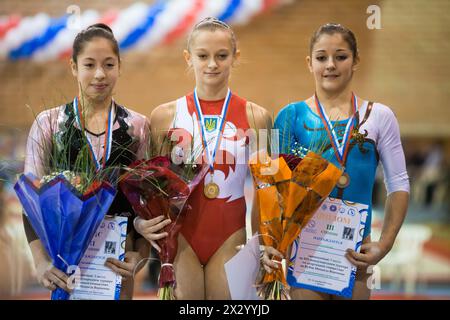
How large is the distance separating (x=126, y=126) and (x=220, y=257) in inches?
25.1

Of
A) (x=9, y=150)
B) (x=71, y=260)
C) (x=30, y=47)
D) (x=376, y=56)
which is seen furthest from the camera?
(x=376, y=56)

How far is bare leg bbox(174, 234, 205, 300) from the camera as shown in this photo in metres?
2.11

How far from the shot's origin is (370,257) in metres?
2.16

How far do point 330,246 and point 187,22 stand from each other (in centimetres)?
379

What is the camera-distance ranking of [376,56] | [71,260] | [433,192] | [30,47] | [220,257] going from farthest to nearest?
[433,192], [376,56], [30,47], [220,257], [71,260]

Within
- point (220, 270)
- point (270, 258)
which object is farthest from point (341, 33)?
point (220, 270)

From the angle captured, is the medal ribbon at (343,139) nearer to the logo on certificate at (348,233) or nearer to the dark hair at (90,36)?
the logo on certificate at (348,233)

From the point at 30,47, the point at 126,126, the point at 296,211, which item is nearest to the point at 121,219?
the point at 126,126

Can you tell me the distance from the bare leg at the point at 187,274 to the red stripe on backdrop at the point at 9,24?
3.34m

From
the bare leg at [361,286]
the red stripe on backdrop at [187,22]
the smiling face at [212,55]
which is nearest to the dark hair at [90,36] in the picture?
the smiling face at [212,55]

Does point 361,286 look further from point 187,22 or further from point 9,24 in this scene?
point 9,24

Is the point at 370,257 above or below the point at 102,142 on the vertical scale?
below

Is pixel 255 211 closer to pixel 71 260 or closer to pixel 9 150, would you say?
pixel 71 260

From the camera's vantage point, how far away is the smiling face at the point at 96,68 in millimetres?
2172
